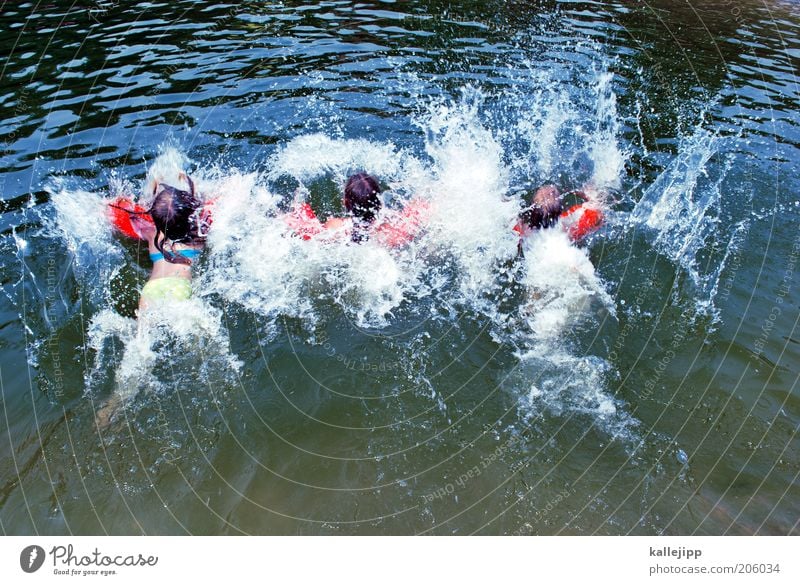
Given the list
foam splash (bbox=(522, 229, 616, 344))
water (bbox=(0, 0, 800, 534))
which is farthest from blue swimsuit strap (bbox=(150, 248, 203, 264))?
foam splash (bbox=(522, 229, 616, 344))

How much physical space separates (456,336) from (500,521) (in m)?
1.84

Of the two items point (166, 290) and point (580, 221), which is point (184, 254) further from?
point (580, 221)

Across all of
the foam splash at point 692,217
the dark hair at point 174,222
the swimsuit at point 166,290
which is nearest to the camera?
the swimsuit at point 166,290

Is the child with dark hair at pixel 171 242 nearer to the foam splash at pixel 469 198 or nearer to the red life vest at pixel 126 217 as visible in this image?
the red life vest at pixel 126 217

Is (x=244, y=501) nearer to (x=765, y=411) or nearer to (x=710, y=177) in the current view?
(x=765, y=411)

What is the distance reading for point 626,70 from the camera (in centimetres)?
1053

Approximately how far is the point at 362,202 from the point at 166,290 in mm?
2236

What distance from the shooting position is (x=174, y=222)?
20.5 ft

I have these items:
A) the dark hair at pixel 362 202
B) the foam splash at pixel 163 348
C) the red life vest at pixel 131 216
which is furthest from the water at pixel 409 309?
the dark hair at pixel 362 202

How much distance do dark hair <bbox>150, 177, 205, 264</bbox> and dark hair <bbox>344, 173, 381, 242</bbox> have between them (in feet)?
5.82

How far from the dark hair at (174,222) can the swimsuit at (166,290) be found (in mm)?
385

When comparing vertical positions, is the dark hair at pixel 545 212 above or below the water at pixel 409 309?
above

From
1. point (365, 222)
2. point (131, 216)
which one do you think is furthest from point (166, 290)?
point (365, 222)
